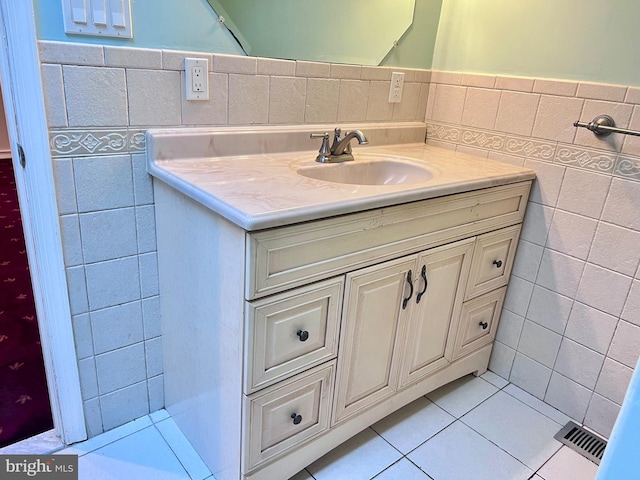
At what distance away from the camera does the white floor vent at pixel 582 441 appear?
1546mm

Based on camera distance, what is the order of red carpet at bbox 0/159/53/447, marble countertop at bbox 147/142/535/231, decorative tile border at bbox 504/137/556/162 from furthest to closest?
decorative tile border at bbox 504/137/556/162
red carpet at bbox 0/159/53/447
marble countertop at bbox 147/142/535/231

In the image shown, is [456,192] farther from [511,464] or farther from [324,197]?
[511,464]

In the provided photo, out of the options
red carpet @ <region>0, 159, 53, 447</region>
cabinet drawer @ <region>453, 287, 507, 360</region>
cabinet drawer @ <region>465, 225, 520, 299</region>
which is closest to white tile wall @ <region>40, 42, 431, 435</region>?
red carpet @ <region>0, 159, 53, 447</region>

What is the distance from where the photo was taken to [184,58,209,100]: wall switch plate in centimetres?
131

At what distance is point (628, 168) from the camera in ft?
4.72

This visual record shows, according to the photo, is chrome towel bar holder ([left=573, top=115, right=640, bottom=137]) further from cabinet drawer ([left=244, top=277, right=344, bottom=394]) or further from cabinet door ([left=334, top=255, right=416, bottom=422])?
cabinet drawer ([left=244, top=277, right=344, bottom=394])

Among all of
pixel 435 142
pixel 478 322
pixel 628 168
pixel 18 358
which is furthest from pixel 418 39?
pixel 18 358

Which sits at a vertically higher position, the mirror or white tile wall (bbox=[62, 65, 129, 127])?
the mirror

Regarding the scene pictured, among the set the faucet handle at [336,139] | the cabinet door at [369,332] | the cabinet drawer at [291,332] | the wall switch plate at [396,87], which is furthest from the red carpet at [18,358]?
the wall switch plate at [396,87]

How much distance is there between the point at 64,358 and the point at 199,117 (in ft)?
2.64

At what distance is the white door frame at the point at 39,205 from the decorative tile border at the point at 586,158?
1564 millimetres

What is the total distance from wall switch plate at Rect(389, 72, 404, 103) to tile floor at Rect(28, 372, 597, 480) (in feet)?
3.83

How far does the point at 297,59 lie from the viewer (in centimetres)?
155

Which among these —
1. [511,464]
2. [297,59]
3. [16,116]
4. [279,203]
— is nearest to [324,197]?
[279,203]
